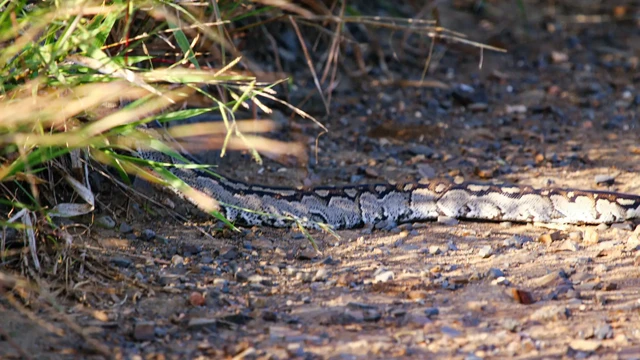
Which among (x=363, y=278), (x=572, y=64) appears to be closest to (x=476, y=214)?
(x=363, y=278)

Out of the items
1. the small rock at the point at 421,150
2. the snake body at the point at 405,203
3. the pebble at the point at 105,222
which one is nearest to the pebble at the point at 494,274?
the snake body at the point at 405,203

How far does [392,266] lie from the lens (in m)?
6.25

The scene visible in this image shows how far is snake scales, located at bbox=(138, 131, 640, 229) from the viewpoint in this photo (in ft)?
24.7

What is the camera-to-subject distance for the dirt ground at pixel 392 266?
484 centimetres

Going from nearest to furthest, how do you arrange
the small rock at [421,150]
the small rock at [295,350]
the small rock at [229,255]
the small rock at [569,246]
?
the small rock at [295,350]
the small rock at [229,255]
the small rock at [569,246]
the small rock at [421,150]

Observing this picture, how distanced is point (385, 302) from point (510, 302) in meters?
0.88

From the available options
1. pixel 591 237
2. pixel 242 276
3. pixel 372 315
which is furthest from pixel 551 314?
pixel 242 276

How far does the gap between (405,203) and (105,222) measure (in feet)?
9.82

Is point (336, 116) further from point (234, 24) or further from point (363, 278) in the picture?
point (363, 278)

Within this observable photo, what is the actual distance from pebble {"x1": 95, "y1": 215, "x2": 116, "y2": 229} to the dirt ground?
57 millimetres

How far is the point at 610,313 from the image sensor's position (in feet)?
17.6

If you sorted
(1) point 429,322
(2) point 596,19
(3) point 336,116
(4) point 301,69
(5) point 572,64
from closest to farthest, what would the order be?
(1) point 429,322 → (3) point 336,116 → (4) point 301,69 → (5) point 572,64 → (2) point 596,19

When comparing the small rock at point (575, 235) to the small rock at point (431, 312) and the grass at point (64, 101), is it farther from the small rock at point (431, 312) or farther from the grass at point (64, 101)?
the grass at point (64, 101)

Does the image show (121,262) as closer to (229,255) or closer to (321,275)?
(229,255)
